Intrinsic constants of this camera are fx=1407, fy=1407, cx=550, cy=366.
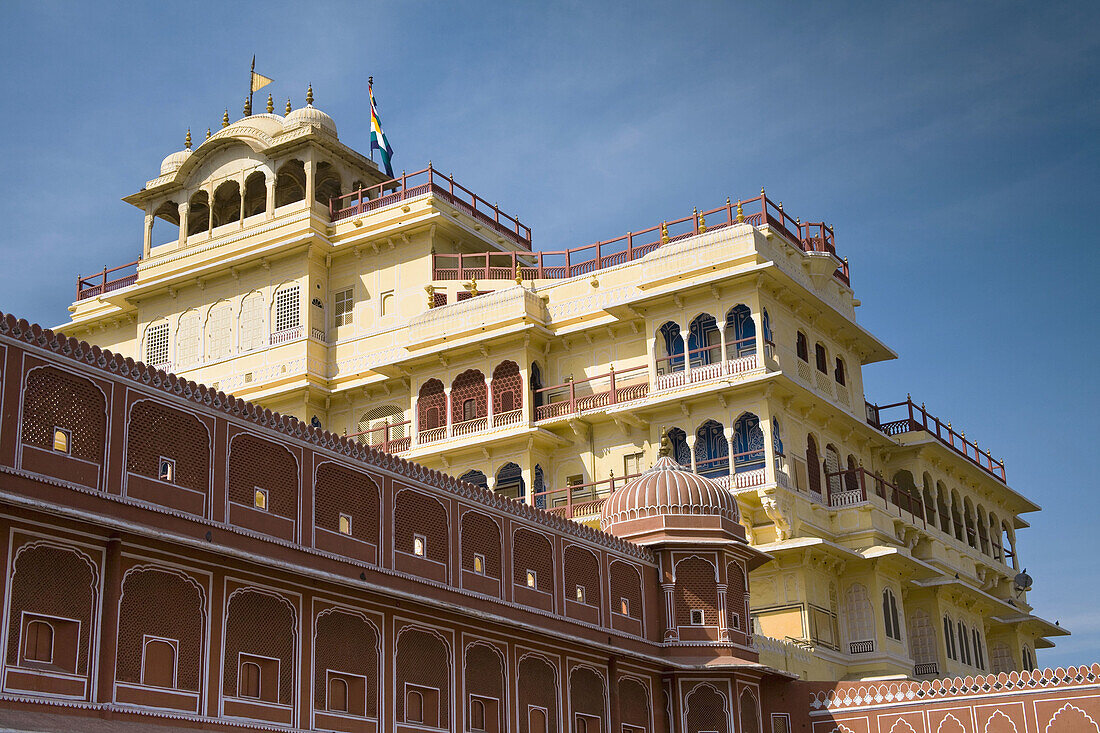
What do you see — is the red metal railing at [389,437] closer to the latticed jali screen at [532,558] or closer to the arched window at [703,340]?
the arched window at [703,340]

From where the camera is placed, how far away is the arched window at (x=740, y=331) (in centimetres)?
3438

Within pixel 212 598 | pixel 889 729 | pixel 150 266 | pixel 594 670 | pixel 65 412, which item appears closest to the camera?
pixel 65 412

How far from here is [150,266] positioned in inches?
1694

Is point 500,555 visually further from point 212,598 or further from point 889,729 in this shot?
point 889,729

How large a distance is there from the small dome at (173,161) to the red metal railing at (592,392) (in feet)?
51.1

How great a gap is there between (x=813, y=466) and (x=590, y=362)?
6391 millimetres

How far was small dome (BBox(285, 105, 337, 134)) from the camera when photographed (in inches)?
1658

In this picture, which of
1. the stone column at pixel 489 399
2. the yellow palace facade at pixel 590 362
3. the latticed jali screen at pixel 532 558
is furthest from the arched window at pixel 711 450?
the latticed jali screen at pixel 532 558

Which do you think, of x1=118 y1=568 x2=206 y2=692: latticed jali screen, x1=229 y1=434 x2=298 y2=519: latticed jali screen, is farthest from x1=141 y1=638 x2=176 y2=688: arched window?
x1=229 y1=434 x2=298 y2=519: latticed jali screen

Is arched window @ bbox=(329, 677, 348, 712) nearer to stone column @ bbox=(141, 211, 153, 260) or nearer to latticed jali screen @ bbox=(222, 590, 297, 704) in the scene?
latticed jali screen @ bbox=(222, 590, 297, 704)

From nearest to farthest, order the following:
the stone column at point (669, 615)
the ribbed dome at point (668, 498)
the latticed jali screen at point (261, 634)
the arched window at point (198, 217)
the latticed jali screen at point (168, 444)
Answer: the latticed jali screen at point (168, 444) → the latticed jali screen at point (261, 634) → the stone column at point (669, 615) → the ribbed dome at point (668, 498) → the arched window at point (198, 217)

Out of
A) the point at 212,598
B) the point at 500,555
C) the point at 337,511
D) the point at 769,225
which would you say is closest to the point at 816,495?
the point at 769,225

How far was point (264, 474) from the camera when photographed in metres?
19.3

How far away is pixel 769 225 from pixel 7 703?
24750mm
